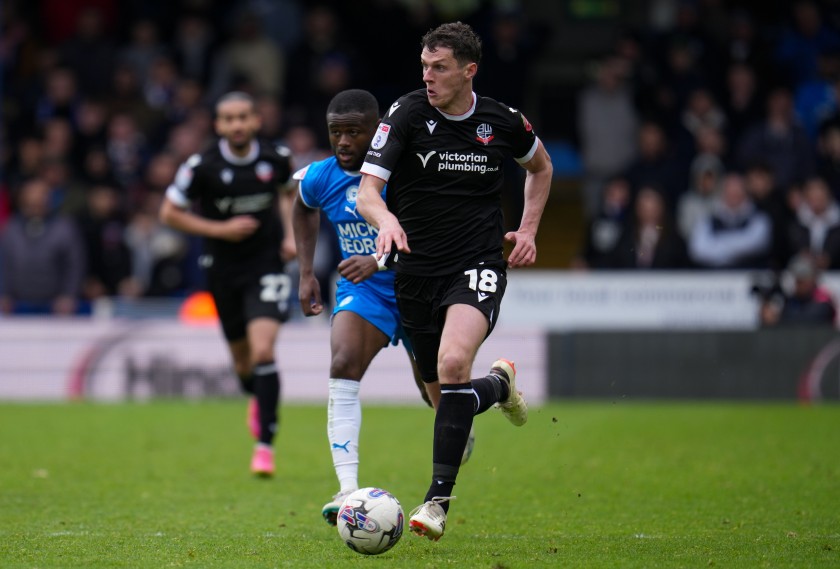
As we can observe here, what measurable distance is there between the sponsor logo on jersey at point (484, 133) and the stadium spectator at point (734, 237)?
9958mm

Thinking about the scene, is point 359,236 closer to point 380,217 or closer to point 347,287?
point 347,287

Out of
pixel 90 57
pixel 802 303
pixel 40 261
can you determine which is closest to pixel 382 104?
pixel 90 57

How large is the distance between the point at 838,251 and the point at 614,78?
4.26m

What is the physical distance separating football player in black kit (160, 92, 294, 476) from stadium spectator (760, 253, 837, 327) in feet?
24.6

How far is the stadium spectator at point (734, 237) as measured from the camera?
54.9ft

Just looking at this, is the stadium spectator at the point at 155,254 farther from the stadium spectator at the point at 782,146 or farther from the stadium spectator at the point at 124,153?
the stadium spectator at the point at 782,146

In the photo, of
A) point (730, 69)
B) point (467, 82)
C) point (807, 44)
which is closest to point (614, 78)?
point (730, 69)

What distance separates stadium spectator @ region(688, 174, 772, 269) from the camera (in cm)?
1672

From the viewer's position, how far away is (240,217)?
34.0ft

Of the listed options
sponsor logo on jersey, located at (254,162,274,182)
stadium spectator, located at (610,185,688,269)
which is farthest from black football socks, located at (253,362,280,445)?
stadium spectator, located at (610,185,688,269)

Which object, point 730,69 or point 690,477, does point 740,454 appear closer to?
point 690,477

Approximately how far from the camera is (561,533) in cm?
713

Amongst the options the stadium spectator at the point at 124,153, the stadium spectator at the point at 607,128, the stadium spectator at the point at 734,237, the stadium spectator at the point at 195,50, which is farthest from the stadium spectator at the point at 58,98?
the stadium spectator at the point at 734,237

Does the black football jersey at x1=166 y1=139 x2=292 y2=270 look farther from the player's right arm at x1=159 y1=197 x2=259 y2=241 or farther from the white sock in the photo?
the white sock
